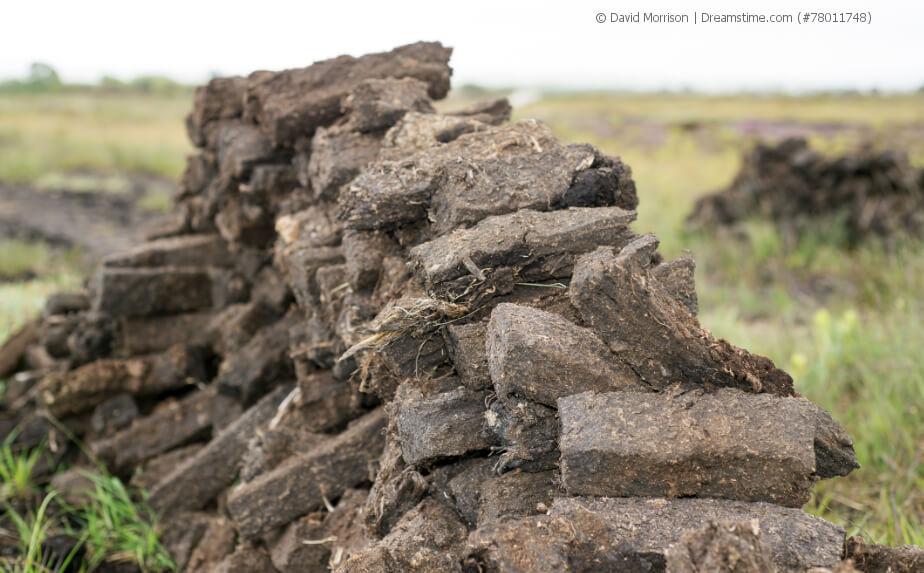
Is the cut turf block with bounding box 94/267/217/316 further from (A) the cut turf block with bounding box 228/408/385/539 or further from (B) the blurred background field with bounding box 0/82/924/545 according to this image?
(B) the blurred background field with bounding box 0/82/924/545

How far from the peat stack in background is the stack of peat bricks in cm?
777

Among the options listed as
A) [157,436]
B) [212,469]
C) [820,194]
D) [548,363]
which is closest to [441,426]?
[548,363]

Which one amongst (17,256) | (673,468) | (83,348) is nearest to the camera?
(673,468)

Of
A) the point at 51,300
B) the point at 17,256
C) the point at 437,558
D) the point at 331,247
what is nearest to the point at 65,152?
the point at 17,256

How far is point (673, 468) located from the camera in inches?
59.8

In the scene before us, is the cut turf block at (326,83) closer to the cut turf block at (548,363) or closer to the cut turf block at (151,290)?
the cut turf block at (151,290)

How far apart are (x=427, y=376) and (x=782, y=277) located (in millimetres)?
8016

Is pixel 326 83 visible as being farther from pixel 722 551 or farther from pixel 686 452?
pixel 722 551

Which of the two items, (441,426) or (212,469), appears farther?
(212,469)

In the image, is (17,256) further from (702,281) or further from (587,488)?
(587,488)

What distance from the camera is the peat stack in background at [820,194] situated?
9.15m

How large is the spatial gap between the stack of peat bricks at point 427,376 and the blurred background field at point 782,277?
712 mm

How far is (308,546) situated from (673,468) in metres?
1.46

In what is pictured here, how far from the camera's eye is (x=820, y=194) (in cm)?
1006
